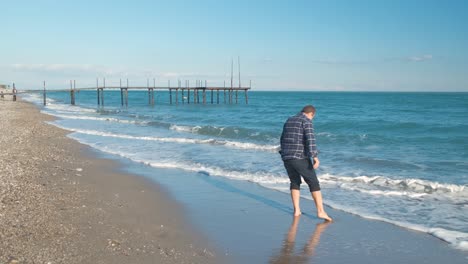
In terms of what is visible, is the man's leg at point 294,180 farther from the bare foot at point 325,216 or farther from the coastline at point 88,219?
the coastline at point 88,219

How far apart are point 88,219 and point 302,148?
10.5 feet

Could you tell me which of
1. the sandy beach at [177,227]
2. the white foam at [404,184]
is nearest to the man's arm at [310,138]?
the sandy beach at [177,227]

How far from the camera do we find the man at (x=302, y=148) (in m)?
6.30

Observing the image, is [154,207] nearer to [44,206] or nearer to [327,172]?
[44,206]

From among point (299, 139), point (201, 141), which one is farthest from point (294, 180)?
point (201, 141)

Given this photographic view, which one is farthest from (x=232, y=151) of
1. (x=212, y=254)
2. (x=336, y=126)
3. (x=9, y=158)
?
(x=336, y=126)

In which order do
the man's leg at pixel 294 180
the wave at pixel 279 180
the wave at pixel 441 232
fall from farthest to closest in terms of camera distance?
1. the man's leg at pixel 294 180
2. the wave at pixel 279 180
3. the wave at pixel 441 232

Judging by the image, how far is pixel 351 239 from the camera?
18.2 ft

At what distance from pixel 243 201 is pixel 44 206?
3220 millimetres

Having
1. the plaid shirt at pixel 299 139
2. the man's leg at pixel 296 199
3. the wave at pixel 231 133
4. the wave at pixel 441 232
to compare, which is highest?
the plaid shirt at pixel 299 139

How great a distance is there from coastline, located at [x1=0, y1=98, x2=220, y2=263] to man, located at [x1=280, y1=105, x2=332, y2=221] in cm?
177

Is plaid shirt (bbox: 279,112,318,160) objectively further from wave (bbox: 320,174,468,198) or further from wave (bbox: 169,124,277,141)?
wave (bbox: 169,124,277,141)

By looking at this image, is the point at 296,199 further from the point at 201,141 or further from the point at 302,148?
the point at 201,141

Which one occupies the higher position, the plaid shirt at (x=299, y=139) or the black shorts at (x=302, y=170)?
the plaid shirt at (x=299, y=139)
